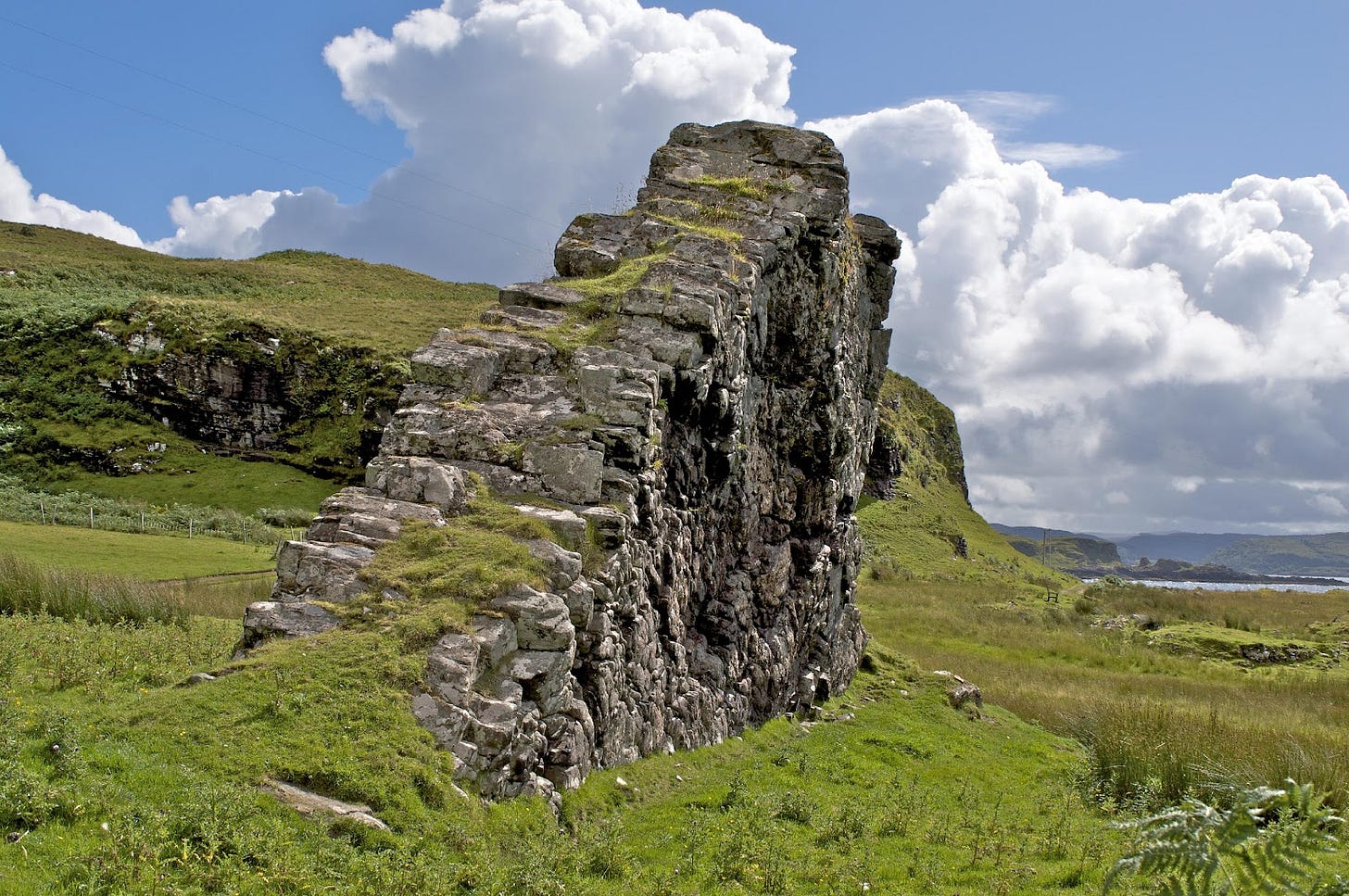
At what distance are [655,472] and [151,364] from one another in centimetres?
6277

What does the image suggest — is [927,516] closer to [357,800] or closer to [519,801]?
[519,801]

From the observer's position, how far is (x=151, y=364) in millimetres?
65312

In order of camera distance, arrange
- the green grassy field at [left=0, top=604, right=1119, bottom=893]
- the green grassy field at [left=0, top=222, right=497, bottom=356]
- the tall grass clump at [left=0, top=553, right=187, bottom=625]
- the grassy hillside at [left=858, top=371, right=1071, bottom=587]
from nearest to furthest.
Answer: the green grassy field at [left=0, top=604, right=1119, bottom=893], the tall grass clump at [left=0, top=553, right=187, bottom=625], the green grassy field at [left=0, top=222, right=497, bottom=356], the grassy hillside at [left=858, top=371, right=1071, bottom=587]

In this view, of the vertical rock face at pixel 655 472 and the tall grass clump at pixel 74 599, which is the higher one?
the vertical rock face at pixel 655 472

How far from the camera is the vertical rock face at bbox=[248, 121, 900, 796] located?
1195 cm

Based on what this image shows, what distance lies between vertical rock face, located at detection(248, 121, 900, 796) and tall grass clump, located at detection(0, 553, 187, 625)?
23.6 feet

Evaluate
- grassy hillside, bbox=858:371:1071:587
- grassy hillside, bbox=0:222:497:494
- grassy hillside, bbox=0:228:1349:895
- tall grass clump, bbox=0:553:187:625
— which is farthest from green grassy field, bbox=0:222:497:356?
tall grass clump, bbox=0:553:187:625

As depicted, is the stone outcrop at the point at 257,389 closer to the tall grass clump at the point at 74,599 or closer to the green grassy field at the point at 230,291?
the green grassy field at the point at 230,291

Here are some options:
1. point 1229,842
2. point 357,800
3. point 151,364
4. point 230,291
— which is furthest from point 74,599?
point 230,291

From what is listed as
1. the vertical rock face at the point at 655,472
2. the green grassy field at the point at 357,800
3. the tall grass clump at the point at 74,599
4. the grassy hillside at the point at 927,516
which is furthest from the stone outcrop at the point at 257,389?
the green grassy field at the point at 357,800

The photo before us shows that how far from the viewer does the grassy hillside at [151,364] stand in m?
59.4

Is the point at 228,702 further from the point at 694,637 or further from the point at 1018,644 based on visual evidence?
the point at 1018,644

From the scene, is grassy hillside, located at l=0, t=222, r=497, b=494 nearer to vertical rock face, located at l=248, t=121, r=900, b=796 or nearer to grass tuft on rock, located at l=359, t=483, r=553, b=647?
vertical rock face, located at l=248, t=121, r=900, b=796

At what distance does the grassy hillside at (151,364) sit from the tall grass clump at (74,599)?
39724 millimetres
